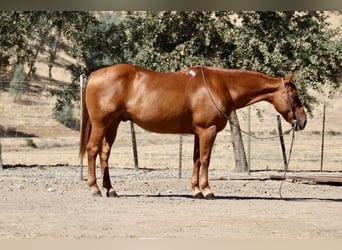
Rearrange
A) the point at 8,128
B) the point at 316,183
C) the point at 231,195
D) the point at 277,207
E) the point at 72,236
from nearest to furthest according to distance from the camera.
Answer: the point at 72,236 → the point at 277,207 → the point at 231,195 → the point at 316,183 → the point at 8,128

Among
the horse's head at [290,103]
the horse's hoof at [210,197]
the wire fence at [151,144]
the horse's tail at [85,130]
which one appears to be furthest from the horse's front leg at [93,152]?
the wire fence at [151,144]

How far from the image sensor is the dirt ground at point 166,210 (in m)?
8.20

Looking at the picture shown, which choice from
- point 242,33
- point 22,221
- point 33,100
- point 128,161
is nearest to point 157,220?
point 22,221

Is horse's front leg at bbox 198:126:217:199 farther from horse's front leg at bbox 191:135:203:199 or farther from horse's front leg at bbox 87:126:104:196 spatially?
horse's front leg at bbox 87:126:104:196

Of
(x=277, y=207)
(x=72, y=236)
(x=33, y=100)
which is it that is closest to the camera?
(x=72, y=236)

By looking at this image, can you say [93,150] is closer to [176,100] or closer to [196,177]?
[176,100]

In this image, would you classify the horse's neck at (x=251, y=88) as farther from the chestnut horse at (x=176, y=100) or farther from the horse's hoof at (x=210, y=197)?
the horse's hoof at (x=210, y=197)

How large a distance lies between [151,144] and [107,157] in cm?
1734

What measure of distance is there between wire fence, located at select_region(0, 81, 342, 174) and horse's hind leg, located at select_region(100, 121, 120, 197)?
5081 millimetres

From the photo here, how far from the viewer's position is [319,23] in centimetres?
1791

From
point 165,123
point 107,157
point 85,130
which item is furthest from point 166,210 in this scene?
point 85,130

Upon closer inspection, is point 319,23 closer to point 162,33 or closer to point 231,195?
point 162,33

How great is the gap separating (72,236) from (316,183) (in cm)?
681

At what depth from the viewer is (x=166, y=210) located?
1002cm
